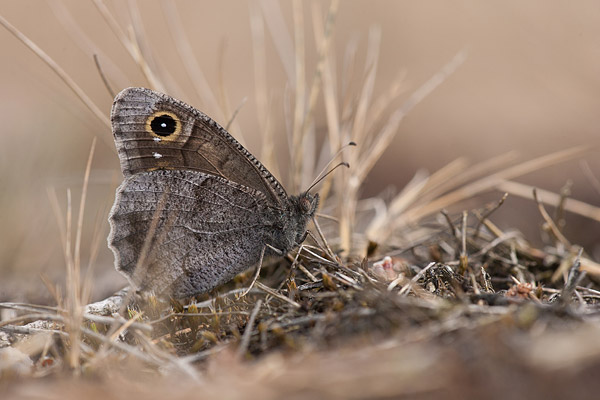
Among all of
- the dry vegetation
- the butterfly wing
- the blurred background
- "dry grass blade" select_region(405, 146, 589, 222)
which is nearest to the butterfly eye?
the butterfly wing

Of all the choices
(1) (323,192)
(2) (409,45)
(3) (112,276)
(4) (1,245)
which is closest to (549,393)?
(1) (323,192)

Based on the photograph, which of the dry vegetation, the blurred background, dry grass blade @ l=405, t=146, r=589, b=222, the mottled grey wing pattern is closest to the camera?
the dry vegetation

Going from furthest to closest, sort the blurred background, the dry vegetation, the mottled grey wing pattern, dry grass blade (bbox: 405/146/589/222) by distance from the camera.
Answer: the blurred background → dry grass blade (bbox: 405/146/589/222) → the mottled grey wing pattern → the dry vegetation

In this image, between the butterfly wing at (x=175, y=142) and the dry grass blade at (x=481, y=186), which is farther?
the dry grass blade at (x=481, y=186)

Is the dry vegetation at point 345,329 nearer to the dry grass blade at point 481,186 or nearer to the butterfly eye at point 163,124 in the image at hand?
the dry grass blade at point 481,186

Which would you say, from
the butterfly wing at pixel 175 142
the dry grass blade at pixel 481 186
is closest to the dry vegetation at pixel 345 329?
the dry grass blade at pixel 481 186

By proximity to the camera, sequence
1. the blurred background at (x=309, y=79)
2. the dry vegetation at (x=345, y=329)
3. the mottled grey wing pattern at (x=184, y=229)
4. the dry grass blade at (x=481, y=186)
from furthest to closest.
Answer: the blurred background at (x=309, y=79), the dry grass blade at (x=481, y=186), the mottled grey wing pattern at (x=184, y=229), the dry vegetation at (x=345, y=329)

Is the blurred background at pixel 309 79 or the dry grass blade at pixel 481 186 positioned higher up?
the blurred background at pixel 309 79

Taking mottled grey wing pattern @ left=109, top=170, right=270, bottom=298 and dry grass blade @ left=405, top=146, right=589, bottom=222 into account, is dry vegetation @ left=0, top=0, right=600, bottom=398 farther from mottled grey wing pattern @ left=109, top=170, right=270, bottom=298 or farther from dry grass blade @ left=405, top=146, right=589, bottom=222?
mottled grey wing pattern @ left=109, top=170, right=270, bottom=298
